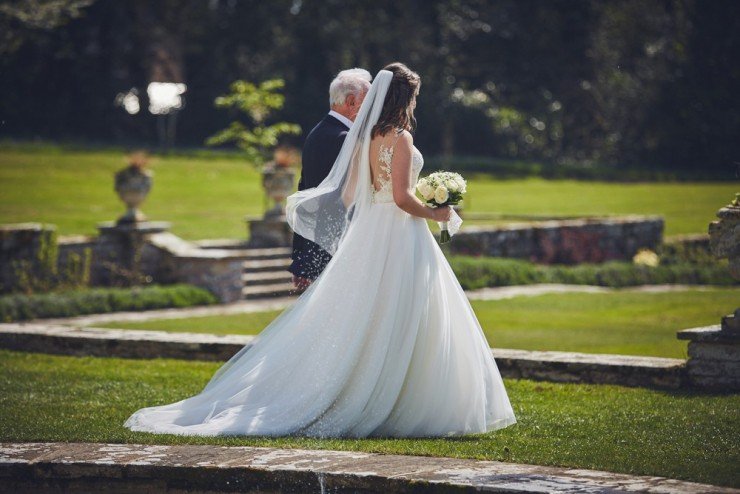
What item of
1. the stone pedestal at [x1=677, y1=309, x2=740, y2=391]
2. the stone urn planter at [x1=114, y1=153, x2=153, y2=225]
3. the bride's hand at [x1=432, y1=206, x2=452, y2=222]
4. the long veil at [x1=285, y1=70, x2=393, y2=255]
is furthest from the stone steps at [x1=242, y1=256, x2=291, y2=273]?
the bride's hand at [x1=432, y1=206, x2=452, y2=222]

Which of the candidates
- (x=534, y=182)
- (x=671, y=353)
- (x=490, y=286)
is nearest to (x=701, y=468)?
(x=671, y=353)

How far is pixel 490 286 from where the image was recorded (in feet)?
62.4

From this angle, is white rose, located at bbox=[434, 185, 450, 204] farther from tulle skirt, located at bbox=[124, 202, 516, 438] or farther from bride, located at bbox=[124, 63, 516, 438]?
tulle skirt, located at bbox=[124, 202, 516, 438]

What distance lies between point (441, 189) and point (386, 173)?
0.37 metres

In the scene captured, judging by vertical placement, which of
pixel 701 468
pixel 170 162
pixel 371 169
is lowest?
pixel 701 468

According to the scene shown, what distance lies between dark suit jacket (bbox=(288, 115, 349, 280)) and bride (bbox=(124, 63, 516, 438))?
2.20 ft

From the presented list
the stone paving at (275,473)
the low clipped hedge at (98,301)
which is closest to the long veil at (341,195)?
the stone paving at (275,473)

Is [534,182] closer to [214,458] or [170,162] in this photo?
[170,162]

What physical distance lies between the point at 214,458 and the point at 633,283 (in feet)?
49.3

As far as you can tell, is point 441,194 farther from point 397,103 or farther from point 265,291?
point 265,291

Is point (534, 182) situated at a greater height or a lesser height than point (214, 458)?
greater

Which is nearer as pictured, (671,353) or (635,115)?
(671,353)

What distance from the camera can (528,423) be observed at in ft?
24.6

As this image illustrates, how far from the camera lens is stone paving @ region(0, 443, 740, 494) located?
5609 mm
